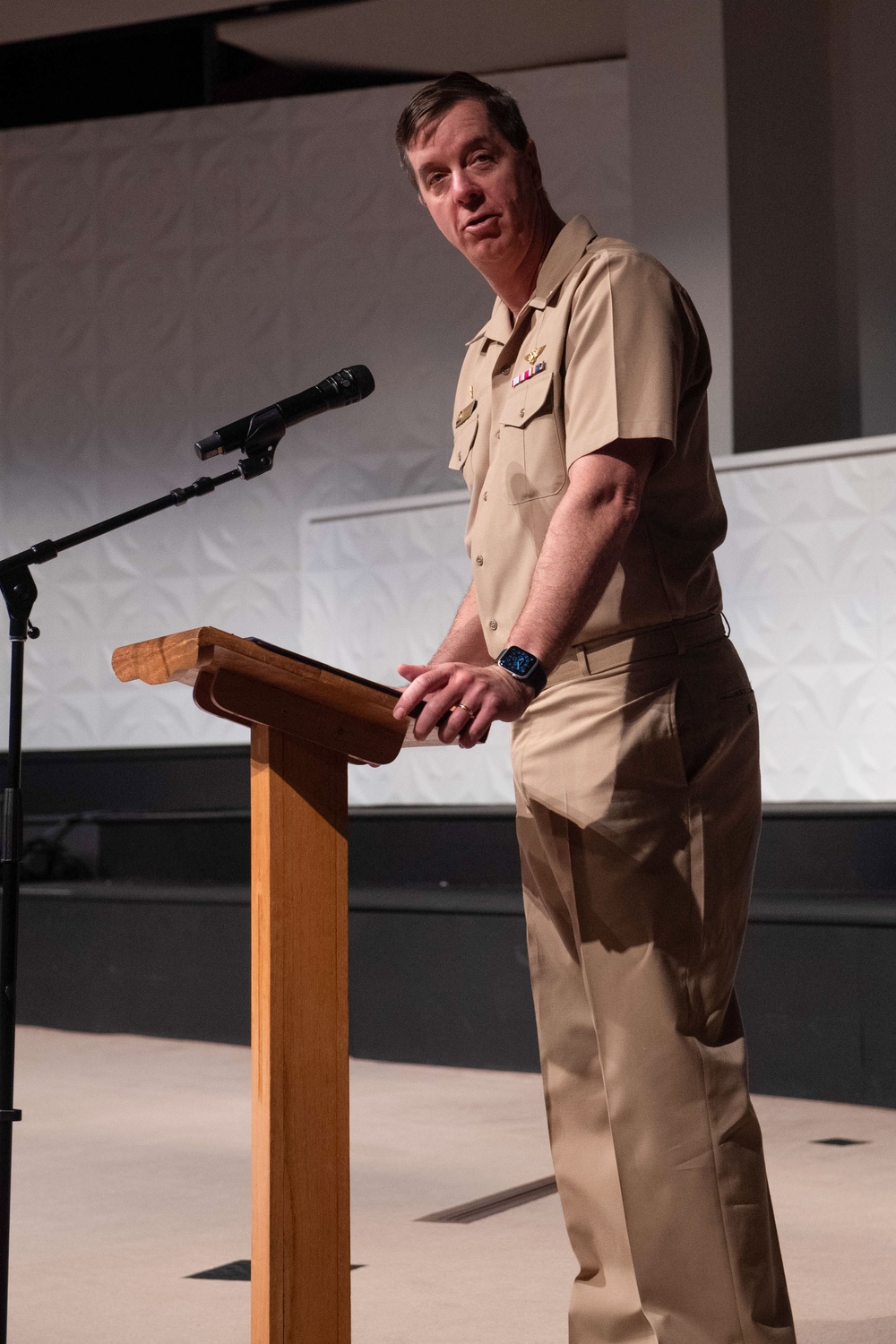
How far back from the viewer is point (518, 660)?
1192mm

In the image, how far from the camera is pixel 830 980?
3.42m

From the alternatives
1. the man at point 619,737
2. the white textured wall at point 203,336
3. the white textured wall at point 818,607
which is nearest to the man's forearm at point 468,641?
the man at point 619,737

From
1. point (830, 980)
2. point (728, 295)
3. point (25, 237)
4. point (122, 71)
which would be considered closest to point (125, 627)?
point (25, 237)

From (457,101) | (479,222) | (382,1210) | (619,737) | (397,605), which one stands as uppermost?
(397,605)

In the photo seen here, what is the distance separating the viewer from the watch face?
3.88 feet

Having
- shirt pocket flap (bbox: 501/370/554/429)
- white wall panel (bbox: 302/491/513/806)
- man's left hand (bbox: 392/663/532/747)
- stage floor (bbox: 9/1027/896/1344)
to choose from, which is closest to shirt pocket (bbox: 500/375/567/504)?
shirt pocket flap (bbox: 501/370/554/429)

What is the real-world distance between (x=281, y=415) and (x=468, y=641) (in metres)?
0.33

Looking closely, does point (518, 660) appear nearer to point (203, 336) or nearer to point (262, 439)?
point (262, 439)

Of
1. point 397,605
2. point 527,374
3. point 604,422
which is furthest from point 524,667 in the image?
point 397,605

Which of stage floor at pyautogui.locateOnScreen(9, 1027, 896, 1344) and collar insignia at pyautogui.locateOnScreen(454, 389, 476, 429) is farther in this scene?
stage floor at pyautogui.locateOnScreen(9, 1027, 896, 1344)

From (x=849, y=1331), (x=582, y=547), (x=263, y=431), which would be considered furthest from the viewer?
(x=849, y=1331)

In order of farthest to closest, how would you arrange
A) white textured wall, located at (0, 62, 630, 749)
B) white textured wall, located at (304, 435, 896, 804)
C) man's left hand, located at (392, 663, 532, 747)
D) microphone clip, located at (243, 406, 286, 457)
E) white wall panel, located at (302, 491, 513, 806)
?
white textured wall, located at (0, 62, 630, 749), white wall panel, located at (302, 491, 513, 806), white textured wall, located at (304, 435, 896, 804), microphone clip, located at (243, 406, 286, 457), man's left hand, located at (392, 663, 532, 747)

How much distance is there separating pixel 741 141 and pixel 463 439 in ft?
11.9

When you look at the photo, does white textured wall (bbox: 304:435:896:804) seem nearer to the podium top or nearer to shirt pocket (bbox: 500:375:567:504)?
shirt pocket (bbox: 500:375:567:504)
